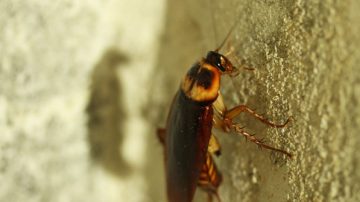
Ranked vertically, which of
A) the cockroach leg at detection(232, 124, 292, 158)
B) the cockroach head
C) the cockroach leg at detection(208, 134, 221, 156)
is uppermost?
the cockroach head

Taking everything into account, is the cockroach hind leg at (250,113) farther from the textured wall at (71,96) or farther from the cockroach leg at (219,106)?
the textured wall at (71,96)

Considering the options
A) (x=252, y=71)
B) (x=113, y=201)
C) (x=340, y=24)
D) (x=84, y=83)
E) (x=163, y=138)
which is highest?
(x=340, y=24)

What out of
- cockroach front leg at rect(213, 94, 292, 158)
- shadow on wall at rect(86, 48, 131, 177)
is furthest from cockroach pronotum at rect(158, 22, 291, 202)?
shadow on wall at rect(86, 48, 131, 177)

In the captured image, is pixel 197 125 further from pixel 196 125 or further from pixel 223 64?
pixel 223 64

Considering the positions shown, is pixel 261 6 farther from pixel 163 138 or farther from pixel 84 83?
pixel 84 83

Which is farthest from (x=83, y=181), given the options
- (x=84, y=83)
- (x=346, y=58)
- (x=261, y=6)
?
(x=346, y=58)

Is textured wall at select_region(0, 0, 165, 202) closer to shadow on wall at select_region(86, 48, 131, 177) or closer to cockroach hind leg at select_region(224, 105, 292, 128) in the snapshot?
shadow on wall at select_region(86, 48, 131, 177)

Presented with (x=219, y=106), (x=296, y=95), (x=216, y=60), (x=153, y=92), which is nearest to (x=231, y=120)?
(x=219, y=106)
